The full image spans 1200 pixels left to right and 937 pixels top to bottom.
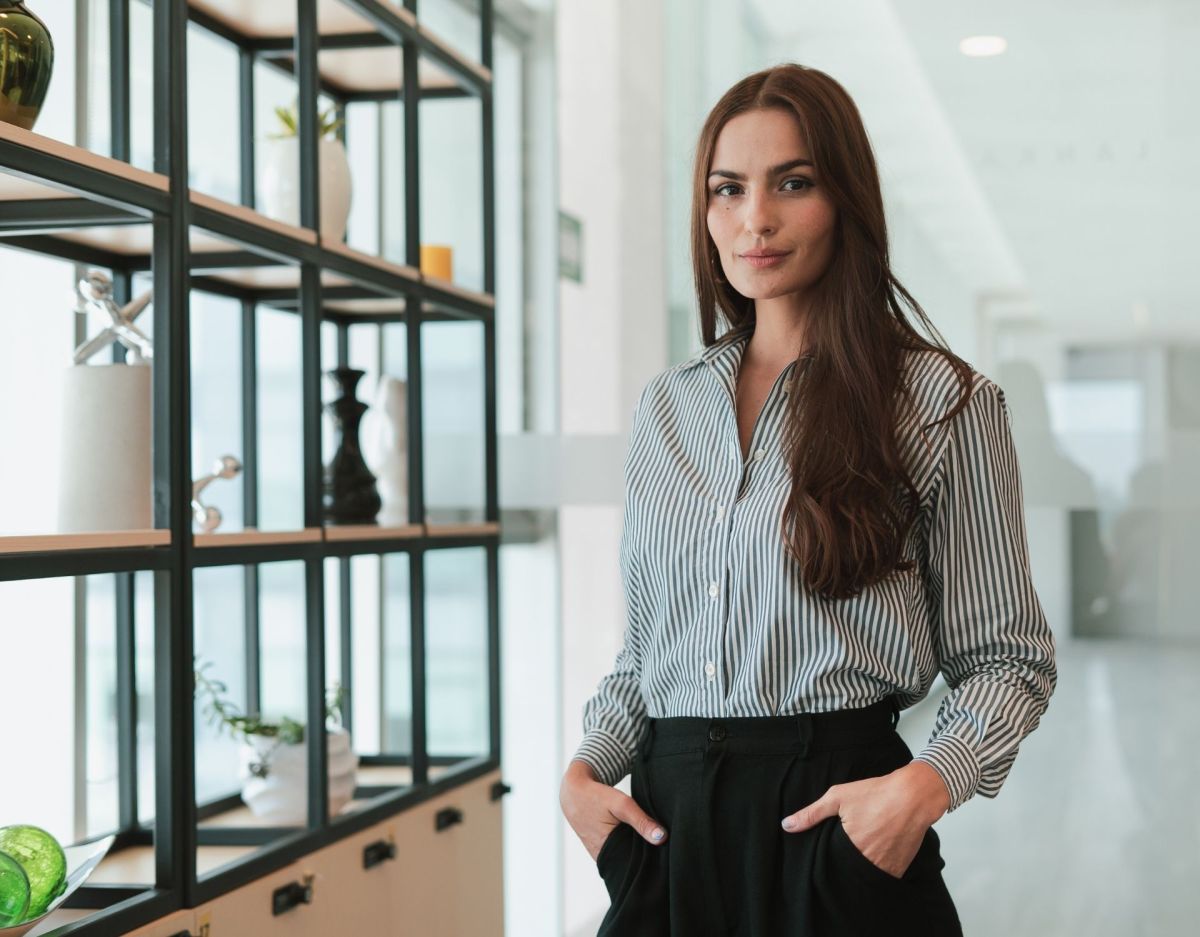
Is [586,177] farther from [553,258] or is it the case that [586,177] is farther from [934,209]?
[934,209]

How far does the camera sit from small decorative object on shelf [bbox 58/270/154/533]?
5.93 ft

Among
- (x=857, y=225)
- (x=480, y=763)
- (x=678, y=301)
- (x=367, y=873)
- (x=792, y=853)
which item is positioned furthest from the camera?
(x=678, y=301)

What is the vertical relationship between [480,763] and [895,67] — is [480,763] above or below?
below

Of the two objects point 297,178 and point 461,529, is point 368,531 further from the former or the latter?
point 297,178

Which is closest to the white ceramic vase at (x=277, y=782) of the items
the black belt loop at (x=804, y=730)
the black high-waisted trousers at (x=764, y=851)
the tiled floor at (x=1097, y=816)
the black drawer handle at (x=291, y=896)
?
the black drawer handle at (x=291, y=896)

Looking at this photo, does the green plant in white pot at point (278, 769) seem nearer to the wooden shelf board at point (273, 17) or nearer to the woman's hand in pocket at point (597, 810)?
the woman's hand in pocket at point (597, 810)

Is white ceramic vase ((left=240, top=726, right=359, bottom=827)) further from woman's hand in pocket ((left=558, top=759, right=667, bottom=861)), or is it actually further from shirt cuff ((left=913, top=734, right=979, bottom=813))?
shirt cuff ((left=913, top=734, right=979, bottom=813))

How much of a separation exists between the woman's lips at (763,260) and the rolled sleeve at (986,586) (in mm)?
247

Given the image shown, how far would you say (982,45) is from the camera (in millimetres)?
3242

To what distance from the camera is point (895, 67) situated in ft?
10.9

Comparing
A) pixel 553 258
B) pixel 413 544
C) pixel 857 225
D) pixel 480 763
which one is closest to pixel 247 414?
pixel 413 544

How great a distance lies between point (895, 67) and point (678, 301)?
0.78 meters

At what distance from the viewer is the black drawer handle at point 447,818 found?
2684 mm

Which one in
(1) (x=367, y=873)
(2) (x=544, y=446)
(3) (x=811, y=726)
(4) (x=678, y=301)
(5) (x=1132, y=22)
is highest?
(5) (x=1132, y=22)
